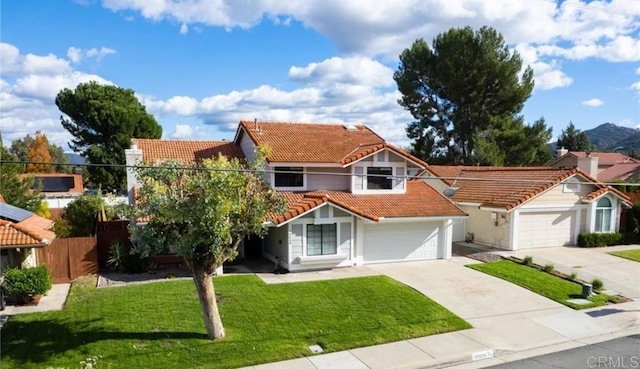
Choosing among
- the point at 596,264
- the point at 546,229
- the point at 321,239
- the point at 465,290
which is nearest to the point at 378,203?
the point at 321,239

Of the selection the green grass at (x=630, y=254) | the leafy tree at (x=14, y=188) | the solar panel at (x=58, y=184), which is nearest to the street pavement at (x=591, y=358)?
the green grass at (x=630, y=254)

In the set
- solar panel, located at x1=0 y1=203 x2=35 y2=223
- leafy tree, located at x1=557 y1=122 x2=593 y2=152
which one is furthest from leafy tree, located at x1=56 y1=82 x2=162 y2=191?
leafy tree, located at x1=557 y1=122 x2=593 y2=152

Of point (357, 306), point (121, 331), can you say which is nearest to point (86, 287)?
point (121, 331)

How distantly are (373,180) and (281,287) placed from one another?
8022 millimetres

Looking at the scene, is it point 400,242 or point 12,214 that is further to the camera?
point 400,242

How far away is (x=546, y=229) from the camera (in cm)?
2353

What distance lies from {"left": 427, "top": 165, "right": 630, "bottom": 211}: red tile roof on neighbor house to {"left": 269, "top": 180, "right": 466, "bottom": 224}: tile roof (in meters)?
1.94

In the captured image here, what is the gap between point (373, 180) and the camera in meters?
21.4

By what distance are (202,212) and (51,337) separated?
5337 mm

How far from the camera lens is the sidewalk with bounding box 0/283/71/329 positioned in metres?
12.8

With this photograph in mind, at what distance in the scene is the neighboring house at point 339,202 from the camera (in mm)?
18141

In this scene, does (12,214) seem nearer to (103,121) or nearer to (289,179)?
(289,179)

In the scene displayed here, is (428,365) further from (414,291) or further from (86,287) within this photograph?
(86,287)

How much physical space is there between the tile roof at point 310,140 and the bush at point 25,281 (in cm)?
954
